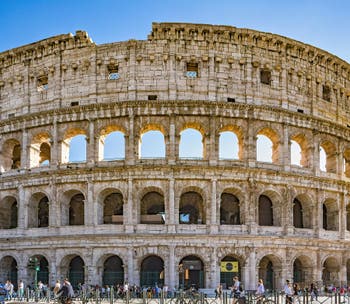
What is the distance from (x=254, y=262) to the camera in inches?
1092

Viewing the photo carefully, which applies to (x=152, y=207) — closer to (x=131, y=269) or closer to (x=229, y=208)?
(x=131, y=269)

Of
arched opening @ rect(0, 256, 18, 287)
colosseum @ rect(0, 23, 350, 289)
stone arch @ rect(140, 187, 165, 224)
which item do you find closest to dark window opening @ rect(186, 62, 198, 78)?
colosseum @ rect(0, 23, 350, 289)

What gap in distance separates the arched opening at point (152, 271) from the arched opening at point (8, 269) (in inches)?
320

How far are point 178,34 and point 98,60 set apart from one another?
5024mm

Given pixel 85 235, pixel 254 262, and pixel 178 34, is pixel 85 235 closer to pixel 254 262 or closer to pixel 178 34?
pixel 254 262

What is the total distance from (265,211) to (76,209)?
11.4 m

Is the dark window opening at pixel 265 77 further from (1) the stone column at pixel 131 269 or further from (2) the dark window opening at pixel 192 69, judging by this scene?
(1) the stone column at pixel 131 269

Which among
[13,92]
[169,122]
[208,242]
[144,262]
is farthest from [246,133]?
[13,92]

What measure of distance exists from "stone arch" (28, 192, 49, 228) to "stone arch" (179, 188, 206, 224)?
327 inches

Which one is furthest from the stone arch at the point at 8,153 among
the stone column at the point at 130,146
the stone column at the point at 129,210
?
the stone column at the point at 129,210

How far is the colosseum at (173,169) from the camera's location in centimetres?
2783

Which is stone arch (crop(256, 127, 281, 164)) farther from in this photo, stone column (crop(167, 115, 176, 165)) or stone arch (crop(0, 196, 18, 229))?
stone arch (crop(0, 196, 18, 229))

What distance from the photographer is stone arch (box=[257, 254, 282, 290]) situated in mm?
28672

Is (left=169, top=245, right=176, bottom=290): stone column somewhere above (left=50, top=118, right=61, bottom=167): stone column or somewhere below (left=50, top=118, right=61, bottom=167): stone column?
below
